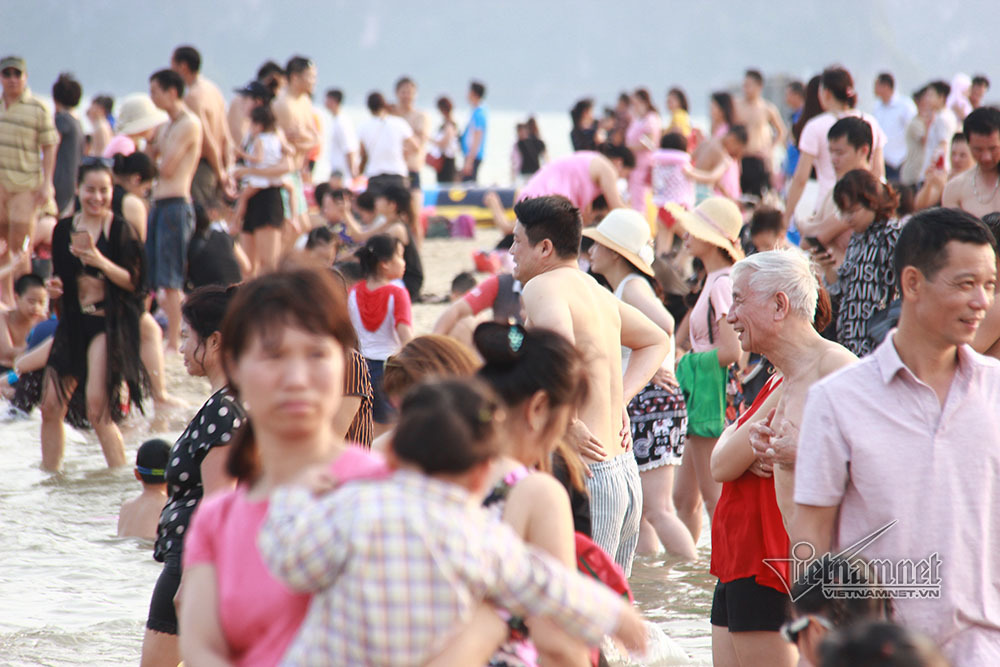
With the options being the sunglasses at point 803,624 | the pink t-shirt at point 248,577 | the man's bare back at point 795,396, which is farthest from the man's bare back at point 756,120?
the pink t-shirt at point 248,577

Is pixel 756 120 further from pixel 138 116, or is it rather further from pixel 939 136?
pixel 138 116

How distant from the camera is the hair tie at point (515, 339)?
262 centimetres

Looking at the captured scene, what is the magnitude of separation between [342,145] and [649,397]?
1144 centimetres

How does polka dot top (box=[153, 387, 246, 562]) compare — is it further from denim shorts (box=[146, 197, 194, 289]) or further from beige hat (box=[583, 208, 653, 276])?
denim shorts (box=[146, 197, 194, 289])

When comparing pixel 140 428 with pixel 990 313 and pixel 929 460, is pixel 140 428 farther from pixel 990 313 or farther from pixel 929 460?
pixel 929 460

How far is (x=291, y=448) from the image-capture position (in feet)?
6.79

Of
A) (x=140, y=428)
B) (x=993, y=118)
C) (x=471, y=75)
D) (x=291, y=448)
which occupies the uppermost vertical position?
(x=471, y=75)

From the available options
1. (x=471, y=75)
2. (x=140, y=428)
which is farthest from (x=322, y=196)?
(x=471, y=75)

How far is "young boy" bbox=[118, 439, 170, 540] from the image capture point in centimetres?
598

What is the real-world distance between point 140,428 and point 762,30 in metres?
116

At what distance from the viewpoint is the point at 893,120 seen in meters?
15.0

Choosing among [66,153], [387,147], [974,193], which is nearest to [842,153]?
[974,193]

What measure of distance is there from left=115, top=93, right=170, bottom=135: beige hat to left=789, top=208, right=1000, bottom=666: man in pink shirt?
8.68 metres

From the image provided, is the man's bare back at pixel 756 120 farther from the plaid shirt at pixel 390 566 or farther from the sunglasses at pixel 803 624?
the plaid shirt at pixel 390 566
